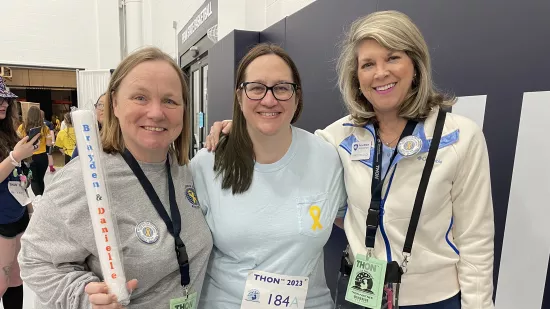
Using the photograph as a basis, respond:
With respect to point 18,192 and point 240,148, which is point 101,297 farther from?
point 18,192

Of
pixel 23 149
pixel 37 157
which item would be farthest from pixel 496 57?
pixel 37 157

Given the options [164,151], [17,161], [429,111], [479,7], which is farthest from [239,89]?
[17,161]

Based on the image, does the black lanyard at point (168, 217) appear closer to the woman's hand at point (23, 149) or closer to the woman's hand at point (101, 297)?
the woman's hand at point (101, 297)

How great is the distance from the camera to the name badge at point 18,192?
2197mm

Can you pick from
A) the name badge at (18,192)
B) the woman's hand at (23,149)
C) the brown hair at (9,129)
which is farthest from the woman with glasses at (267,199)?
the brown hair at (9,129)

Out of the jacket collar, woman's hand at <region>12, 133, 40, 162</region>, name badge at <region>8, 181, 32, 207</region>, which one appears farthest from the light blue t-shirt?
name badge at <region>8, 181, 32, 207</region>

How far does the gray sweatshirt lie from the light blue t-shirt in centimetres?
12

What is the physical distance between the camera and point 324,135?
A: 1.46m

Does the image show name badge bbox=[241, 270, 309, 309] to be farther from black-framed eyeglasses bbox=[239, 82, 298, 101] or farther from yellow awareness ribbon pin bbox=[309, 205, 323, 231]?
black-framed eyeglasses bbox=[239, 82, 298, 101]

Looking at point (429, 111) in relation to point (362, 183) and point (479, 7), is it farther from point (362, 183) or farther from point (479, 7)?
point (479, 7)

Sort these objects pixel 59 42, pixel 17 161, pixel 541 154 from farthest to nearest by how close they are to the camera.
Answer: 1. pixel 59 42
2. pixel 17 161
3. pixel 541 154

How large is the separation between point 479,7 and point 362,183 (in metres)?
0.80

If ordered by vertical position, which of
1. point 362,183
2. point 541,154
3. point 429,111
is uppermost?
point 429,111

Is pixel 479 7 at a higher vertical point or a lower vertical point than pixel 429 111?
higher
